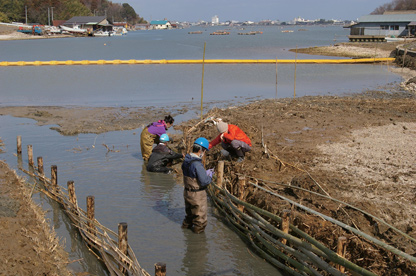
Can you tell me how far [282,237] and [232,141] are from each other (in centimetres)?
425

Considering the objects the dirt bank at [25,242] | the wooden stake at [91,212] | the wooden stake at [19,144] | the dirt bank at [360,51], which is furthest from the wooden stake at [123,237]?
the dirt bank at [360,51]

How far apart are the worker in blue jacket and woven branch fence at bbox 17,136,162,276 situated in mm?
1490

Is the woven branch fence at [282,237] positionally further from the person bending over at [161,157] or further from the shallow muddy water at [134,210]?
the person bending over at [161,157]

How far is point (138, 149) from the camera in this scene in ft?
52.7

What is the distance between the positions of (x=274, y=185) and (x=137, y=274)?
3993 mm

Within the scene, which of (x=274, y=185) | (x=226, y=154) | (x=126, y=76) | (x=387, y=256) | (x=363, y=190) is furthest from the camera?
(x=126, y=76)

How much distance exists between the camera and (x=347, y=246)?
6984 mm

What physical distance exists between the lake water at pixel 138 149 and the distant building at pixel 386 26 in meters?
39.7

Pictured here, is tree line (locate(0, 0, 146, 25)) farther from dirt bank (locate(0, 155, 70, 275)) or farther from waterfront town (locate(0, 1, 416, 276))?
dirt bank (locate(0, 155, 70, 275))

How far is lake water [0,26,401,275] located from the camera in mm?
8836

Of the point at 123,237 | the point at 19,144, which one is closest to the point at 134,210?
the point at 123,237

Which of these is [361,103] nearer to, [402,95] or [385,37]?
[402,95]

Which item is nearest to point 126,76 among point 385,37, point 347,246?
point 347,246

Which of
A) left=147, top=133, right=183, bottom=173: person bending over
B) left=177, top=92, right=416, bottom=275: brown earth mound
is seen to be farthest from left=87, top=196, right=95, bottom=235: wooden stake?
left=147, top=133, right=183, bottom=173: person bending over
